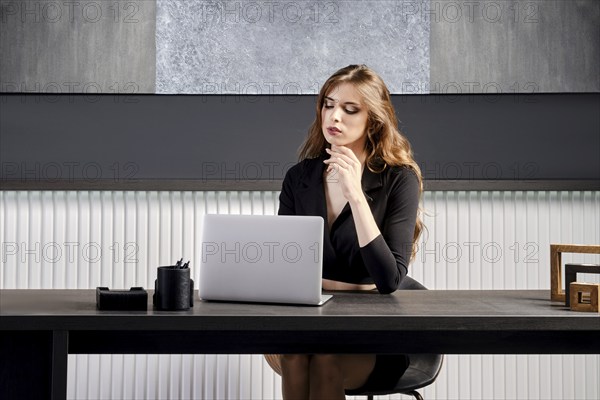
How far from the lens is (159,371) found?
9.71 feet

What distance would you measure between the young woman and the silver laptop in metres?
0.36

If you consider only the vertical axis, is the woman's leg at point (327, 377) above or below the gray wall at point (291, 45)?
below

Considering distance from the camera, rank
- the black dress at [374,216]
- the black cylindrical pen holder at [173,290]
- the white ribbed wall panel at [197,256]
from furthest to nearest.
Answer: the white ribbed wall panel at [197,256], the black dress at [374,216], the black cylindrical pen holder at [173,290]

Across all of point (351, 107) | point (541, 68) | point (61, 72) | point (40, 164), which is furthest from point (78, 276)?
point (541, 68)

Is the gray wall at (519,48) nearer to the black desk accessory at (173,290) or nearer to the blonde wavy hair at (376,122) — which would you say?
the blonde wavy hair at (376,122)

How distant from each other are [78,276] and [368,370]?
138 cm

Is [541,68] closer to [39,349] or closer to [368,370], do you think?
[368,370]

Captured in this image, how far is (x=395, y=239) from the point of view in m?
2.18

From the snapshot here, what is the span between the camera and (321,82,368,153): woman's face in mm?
2436

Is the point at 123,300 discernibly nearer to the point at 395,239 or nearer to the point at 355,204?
the point at 355,204

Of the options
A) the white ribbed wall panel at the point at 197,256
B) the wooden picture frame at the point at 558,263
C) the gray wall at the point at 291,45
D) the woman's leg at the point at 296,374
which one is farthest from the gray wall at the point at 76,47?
the wooden picture frame at the point at 558,263

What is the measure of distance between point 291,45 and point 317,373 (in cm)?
152

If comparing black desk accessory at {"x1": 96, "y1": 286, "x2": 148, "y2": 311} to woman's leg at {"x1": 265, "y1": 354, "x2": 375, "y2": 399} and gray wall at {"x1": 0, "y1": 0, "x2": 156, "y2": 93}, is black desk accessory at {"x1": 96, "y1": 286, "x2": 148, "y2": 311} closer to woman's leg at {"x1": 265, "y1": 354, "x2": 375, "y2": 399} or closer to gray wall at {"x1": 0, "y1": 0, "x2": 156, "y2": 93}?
woman's leg at {"x1": 265, "y1": 354, "x2": 375, "y2": 399}

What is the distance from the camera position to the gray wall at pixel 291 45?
2998 mm
